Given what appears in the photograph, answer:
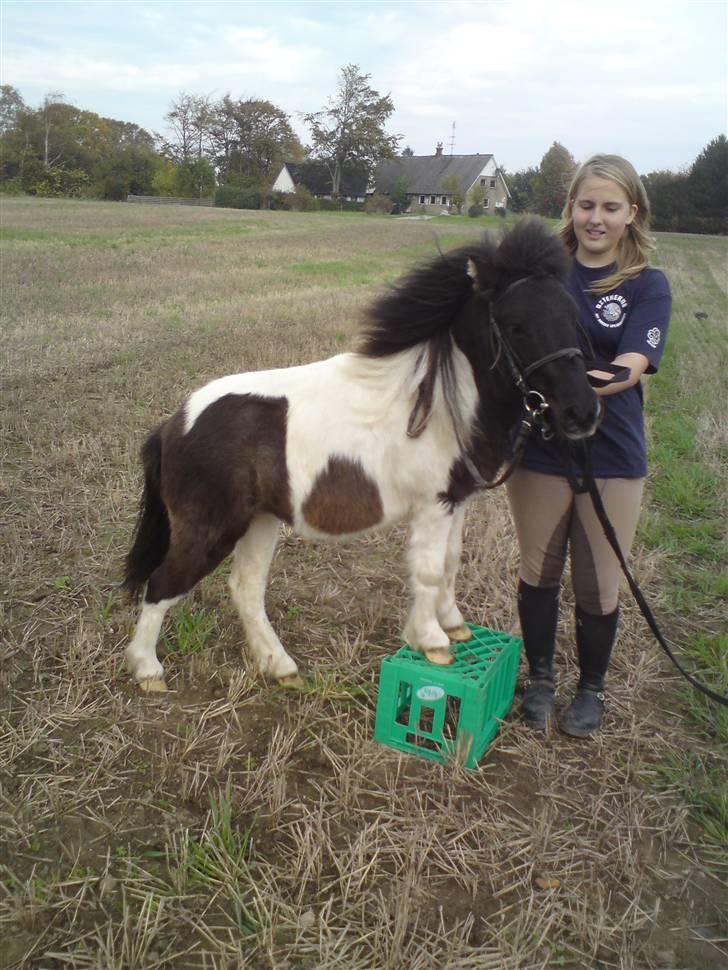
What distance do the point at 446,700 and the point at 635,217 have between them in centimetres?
218

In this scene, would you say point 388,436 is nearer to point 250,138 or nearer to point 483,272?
point 483,272

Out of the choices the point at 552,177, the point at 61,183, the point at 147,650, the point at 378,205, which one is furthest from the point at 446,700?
the point at 378,205

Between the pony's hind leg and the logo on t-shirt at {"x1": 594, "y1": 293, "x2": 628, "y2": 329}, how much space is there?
1.86 meters

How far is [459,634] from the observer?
3.50 meters

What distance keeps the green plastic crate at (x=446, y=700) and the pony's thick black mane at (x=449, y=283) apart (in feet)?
4.39

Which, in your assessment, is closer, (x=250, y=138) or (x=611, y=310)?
(x=611, y=310)

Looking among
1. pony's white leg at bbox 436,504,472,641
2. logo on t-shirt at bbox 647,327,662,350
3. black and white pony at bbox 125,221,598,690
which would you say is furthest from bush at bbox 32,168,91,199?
logo on t-shirt at bbox 647,327,662,350

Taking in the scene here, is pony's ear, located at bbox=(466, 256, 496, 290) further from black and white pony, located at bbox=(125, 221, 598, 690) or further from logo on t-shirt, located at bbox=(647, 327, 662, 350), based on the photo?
logo on t-shirt, located at bbox=(647, 327, 662, 350)

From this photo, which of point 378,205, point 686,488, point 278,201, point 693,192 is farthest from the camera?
point 378,205

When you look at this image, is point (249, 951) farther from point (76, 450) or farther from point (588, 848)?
point (76, 450)

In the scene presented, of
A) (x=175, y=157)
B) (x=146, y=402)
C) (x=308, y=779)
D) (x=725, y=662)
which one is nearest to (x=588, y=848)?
(x=308, y=779)

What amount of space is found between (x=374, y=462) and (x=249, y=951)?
1779 mm

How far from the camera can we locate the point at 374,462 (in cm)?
303

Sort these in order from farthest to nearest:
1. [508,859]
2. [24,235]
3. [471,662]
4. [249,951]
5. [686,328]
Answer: [24,235]
[686,328]
[471,662]
[508,859]
[249,951]
